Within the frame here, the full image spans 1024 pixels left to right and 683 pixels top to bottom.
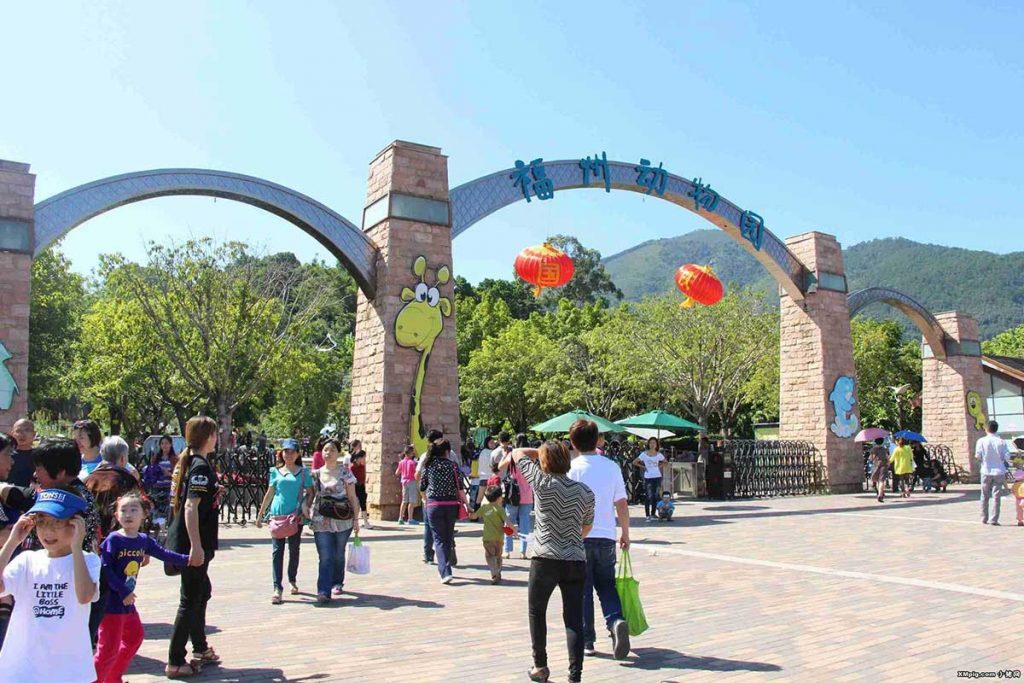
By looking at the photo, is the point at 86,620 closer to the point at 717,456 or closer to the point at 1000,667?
the point at 1000,667

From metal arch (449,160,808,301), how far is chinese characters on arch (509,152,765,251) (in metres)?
0.07

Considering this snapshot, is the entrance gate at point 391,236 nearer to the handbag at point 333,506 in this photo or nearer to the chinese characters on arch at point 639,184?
the chinese characters on arch at point 639,184

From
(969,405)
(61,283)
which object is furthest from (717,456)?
(61,283)

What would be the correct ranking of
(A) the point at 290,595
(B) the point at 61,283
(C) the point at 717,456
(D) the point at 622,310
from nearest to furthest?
(A) the point at 290,595, (C) the point at 717,456, (B) the point at 61,283, (D) the point at 622,310

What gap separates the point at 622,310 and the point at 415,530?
26147 mm

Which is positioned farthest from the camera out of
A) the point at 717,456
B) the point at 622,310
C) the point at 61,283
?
the point at 622,310

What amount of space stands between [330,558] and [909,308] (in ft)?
77.7

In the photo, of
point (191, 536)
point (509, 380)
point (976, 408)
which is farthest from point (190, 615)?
point (509, 380)

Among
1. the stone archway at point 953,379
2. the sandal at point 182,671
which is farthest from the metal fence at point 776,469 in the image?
the sandal at point 182,671

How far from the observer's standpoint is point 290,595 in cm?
795

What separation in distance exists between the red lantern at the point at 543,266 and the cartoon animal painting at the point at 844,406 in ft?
29.1

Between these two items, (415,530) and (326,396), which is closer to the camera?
(415,530)

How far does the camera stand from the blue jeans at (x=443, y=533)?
28.2 ft

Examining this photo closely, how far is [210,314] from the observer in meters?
28.1
